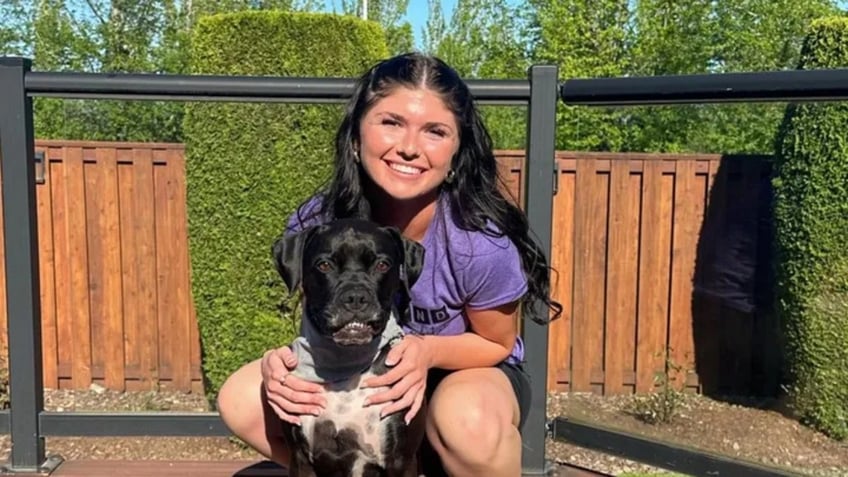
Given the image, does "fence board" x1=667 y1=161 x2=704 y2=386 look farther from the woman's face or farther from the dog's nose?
the dog's nose

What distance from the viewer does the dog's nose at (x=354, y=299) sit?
1757 mm

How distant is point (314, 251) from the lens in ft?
6.17

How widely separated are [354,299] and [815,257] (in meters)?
1.45

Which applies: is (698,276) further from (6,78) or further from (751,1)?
(751,1)

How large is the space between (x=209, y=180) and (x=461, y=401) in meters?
3.16

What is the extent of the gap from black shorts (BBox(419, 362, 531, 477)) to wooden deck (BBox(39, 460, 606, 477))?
31cm

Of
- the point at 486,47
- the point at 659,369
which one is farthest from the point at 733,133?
the point at 486,47

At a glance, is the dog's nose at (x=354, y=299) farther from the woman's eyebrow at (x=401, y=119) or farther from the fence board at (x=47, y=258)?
the fence board at (x=47, y=258)

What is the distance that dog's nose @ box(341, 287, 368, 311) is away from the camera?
1.76m

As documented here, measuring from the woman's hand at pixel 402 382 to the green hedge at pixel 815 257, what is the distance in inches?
44.6

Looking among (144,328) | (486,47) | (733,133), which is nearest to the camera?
(733,133)

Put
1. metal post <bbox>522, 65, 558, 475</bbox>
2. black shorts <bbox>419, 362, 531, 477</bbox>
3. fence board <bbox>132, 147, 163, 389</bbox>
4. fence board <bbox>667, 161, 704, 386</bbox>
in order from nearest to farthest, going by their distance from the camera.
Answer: black shorts <bbox>419, 362, 531, 477</bbox> → metal post <bbox>522, 65, 558, 475</bbox> → fence board <bbox>667, 161, 704, 386</bbox> → fence board <bbox>132, 147, 163, 389</bbox>

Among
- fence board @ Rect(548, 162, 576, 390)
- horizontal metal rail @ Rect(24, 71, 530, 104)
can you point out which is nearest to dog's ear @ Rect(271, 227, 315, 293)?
horizontal metal rail @ Rect(24, 71, 530, 104)

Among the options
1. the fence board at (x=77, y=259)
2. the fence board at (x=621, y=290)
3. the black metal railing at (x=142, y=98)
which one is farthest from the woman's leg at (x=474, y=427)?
the fence board at (x=77, y=259)
